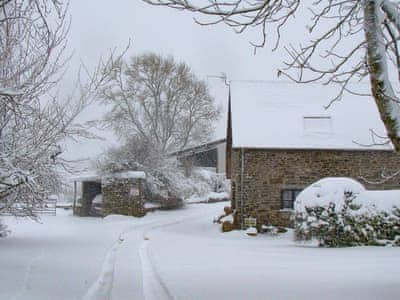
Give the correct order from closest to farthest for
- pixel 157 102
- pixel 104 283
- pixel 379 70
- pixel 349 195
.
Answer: pixel 379 70 < pixel 104 283 < pixel 349 195 < pixel 157 102

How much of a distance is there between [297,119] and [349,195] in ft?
22.6

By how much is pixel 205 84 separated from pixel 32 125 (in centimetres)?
3037

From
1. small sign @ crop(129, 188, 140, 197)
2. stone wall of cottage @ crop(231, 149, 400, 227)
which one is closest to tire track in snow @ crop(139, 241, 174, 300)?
stone wall of cottage @ crop(231, 149, 400, 227)

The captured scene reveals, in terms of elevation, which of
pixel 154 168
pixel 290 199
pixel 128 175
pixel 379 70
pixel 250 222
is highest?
pixel 154 168

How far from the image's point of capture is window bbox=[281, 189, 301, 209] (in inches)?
756

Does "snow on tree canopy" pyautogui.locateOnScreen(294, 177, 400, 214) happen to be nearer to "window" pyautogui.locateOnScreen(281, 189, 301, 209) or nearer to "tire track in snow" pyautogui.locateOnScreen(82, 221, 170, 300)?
"window" pyautogui.locateOnScreen(281, 189, 301, 209)

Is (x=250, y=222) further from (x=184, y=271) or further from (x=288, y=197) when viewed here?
(x=184, y=271)

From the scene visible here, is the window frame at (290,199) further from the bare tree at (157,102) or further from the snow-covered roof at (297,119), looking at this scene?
the bare tree at (157,102)

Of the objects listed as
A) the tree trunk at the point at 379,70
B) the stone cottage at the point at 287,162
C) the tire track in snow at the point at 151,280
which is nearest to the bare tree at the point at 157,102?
the stone cottage at the point at 287,162

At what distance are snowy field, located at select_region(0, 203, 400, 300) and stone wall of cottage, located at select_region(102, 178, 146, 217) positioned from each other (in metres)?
10.5

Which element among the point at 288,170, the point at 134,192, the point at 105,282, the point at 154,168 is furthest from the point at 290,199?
the point at 105,282

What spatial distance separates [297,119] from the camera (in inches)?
804

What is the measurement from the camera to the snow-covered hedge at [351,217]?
45.5 feet

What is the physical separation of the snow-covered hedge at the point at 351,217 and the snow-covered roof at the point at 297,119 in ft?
14.3
